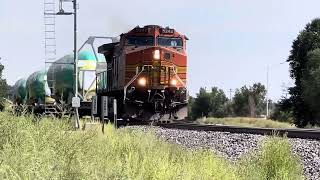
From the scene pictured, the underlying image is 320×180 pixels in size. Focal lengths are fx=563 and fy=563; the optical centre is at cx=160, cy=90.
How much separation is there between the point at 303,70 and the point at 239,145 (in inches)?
1555

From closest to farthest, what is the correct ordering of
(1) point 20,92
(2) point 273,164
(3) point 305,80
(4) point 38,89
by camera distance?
(2) point 273,164, (4) point 38,89, (3) point 305,80, (1) point 20,92

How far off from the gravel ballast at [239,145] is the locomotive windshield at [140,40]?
7064 millimetres

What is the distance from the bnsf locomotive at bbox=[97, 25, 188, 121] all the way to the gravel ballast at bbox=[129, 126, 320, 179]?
561 cm

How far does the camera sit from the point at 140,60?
2383 cm

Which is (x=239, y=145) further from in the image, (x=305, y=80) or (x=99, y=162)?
(x=305, y=80)

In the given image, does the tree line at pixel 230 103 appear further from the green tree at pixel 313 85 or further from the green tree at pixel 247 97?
the green tree at pixel 313 85

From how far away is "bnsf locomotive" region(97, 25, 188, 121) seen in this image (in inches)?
918

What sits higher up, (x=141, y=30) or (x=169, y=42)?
(x=141, y=30)

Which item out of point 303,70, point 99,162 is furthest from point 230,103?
point 99,162

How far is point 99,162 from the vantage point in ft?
19.4

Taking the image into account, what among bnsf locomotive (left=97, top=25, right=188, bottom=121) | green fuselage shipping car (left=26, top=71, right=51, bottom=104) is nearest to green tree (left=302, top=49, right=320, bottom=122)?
green fuselage shipping car (left=26, top=71, right=51, bottom=104)

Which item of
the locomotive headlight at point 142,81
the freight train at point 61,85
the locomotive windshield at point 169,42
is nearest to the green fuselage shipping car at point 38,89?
the freight train at point 61,85

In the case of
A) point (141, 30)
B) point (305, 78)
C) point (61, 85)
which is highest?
point (141, 30)

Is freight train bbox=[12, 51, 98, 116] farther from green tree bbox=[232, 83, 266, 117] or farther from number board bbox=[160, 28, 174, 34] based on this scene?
green tree bbox=[232, 83, 266, 117]
